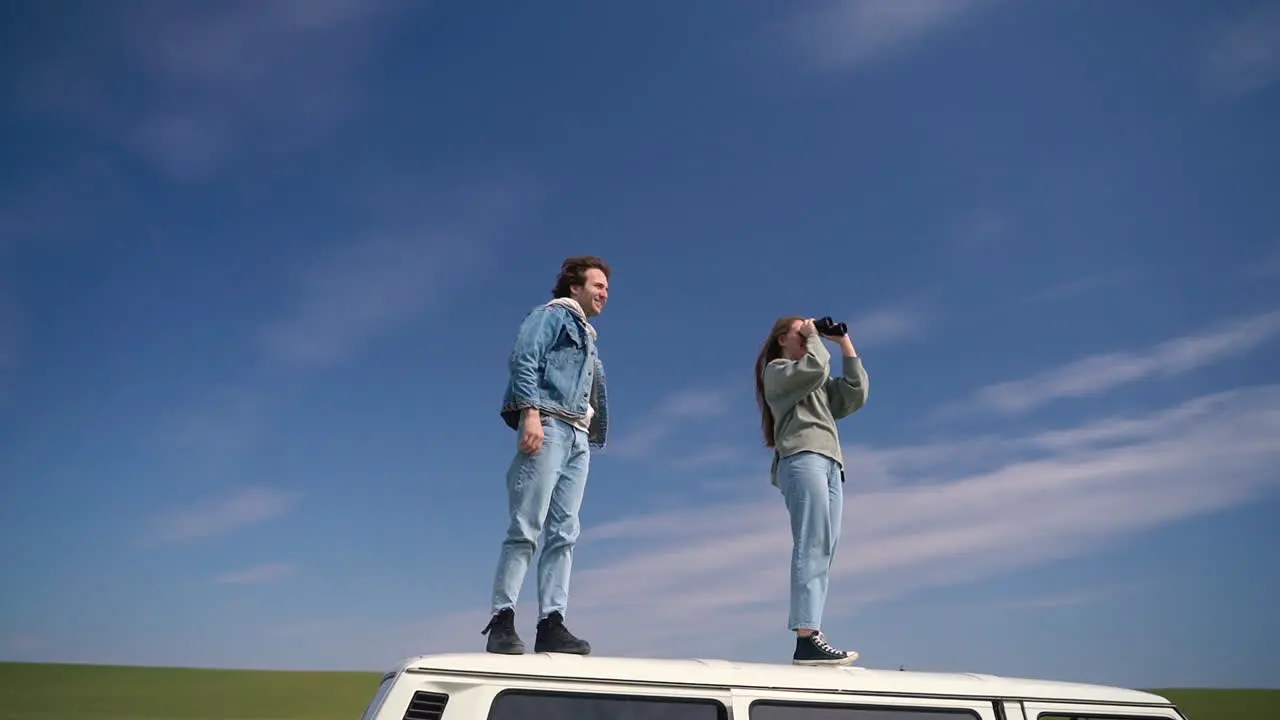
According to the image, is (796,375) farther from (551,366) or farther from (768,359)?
(551,366)

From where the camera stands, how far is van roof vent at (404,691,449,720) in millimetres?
4828

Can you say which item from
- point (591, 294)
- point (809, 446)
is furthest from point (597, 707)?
point (591, 294)

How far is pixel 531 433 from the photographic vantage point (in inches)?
266

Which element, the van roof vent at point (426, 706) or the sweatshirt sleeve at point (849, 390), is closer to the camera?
the van roof vent at point (426, 706)

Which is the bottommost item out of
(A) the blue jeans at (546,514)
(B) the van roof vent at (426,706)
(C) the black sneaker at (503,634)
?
(B) the van roof vent at (426,706)

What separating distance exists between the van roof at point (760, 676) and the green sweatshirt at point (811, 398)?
238 centimetres

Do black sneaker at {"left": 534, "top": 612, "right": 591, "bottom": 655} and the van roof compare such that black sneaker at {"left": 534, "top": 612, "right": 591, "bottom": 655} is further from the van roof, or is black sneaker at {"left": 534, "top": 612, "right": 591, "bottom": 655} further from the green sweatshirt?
the green sweatshirt

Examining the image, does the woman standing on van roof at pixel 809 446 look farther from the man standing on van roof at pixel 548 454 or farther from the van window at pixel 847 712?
the man standing on van roof at pixel 548 454

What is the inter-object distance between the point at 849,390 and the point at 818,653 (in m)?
2.34

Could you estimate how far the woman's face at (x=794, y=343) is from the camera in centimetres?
834

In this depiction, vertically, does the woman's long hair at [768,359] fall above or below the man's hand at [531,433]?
above

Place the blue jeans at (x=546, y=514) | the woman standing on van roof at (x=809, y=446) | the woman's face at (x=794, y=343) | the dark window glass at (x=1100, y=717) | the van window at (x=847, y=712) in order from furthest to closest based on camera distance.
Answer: the woman's face at (x=794, y=343) → the woman standing on van roof at (x=809, y=446) → the blue jeans at (x=546, y=514) → the dark window glass at (x=1100, y=717) → the van window at (x=847, y=712)

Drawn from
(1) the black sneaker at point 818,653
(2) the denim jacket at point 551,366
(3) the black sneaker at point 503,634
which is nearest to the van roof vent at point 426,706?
(3) the black sneaker at point 503,634

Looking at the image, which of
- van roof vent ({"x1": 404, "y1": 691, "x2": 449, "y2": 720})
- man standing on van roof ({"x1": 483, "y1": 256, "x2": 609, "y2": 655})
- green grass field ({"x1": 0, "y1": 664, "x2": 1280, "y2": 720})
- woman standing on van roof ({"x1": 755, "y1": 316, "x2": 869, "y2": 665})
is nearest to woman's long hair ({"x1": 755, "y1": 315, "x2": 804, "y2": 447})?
woman standing on van roof ({"x1": 755, "y1": 316, "x2": 869, "y2": 665})
